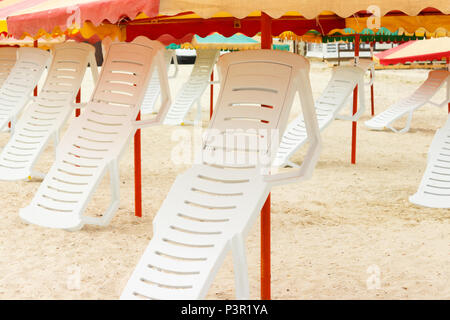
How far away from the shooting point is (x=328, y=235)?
17.4ft

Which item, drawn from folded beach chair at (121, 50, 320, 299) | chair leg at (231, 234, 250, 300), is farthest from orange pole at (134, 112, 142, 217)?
chair leg at (231, 234, 250, 300)

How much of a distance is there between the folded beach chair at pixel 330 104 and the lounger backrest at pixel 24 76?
3.27 meters

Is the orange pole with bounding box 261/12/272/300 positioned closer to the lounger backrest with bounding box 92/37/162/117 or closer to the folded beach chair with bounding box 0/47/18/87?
the lounger backrest with bounding box 92/37/162/117

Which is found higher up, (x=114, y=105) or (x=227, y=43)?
(x=114, y=105)

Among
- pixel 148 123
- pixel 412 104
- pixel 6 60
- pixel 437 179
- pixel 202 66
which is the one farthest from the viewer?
pixel 202 66

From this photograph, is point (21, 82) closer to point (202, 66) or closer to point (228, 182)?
A: point (202, 66)

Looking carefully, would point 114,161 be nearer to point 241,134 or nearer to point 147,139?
point 241,134

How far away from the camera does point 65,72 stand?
22.2 feet

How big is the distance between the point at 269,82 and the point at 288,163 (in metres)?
4.73

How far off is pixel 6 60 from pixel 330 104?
480 cm

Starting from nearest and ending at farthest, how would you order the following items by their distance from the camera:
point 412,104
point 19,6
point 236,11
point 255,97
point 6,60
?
1. point 236,11
2. point 255,97
3. point 19,6
4. point 6,60
5. point 412,104

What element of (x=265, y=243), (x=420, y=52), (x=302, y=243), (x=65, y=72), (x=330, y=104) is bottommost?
(x=302, y=243)

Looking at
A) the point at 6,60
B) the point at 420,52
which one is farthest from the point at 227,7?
the point at 420,52

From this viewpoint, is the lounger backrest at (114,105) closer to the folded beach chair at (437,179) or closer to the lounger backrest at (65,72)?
the lounger backrest at (65,72)
